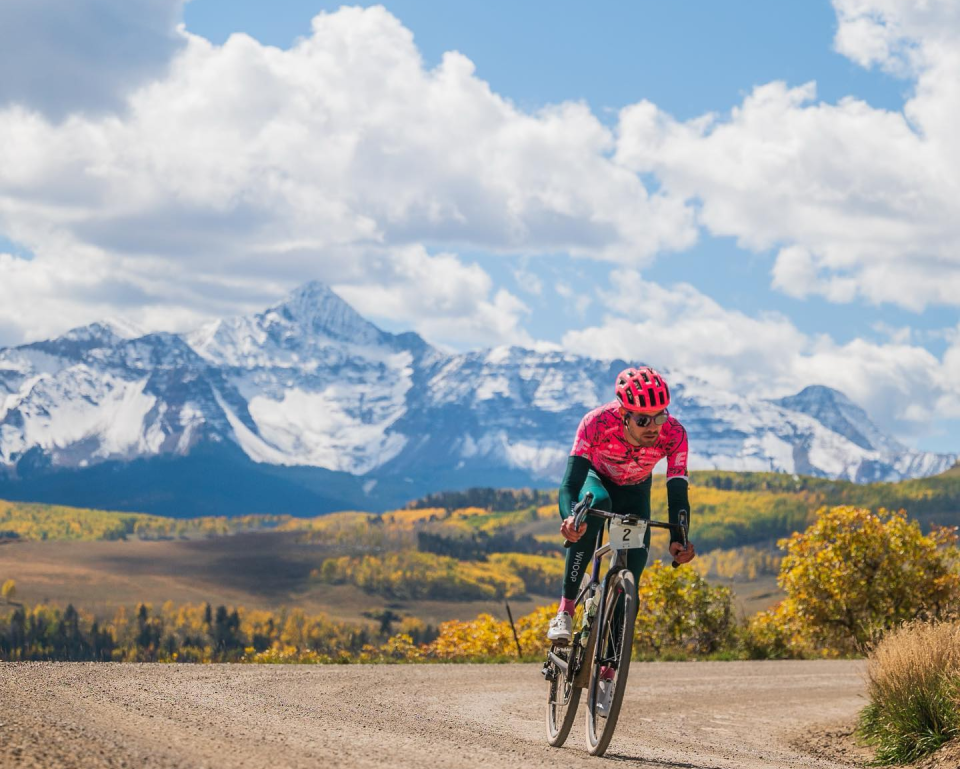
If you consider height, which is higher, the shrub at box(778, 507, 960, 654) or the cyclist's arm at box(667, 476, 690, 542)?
the cyclist's arm at box(667, 476, 690, 542)

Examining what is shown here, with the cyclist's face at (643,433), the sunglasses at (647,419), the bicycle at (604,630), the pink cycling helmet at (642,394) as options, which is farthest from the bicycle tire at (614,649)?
the pink cycling helmet at (642,394)

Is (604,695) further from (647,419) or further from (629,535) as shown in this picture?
(647,419)

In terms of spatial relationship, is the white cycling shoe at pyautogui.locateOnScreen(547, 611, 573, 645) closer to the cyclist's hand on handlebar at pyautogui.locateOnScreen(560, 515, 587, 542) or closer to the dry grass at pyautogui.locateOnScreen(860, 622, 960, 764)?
the cyclist's hand on handlebar at pyautogui.locateOnScreen(560, 515, 587, 542)

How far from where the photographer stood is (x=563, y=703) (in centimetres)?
1302

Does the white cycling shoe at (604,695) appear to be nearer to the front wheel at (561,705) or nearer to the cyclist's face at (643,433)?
the front wheel at (561,705)

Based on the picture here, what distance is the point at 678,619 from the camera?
118ft

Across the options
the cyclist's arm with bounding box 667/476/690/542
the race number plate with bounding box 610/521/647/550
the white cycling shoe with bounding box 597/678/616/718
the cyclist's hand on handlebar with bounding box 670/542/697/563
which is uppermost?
the cyclist's arm with bounding box 667/476/690/542

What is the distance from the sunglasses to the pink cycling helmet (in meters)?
0.09

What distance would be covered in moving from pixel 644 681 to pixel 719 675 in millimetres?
2708

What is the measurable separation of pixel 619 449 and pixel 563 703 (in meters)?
2.98

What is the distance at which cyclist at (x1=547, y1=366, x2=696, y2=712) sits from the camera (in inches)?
479

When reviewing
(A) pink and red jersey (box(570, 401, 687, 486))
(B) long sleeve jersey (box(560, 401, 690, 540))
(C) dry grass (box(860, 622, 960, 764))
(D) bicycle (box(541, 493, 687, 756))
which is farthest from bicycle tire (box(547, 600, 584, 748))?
(C) dry grass (box(860, 622, 960, 764))

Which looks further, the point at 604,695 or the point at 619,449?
the point at 619,449

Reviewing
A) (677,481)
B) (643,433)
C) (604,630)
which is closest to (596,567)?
(604,630)
